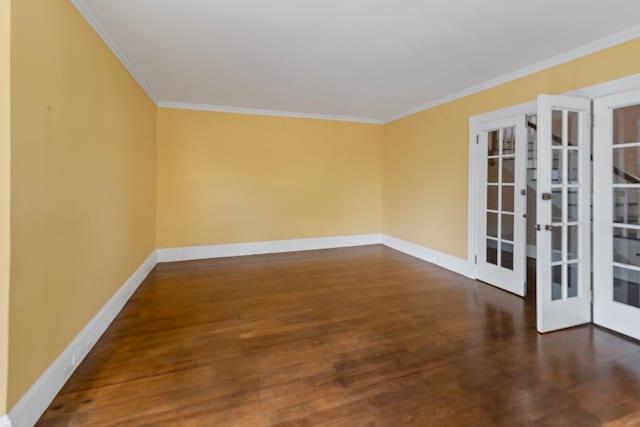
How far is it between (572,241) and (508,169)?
45.9 inches

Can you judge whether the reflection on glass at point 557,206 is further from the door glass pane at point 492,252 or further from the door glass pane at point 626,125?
the door glass pane at point 492,252

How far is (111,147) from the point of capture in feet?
8.91

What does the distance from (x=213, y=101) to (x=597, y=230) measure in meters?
4.98

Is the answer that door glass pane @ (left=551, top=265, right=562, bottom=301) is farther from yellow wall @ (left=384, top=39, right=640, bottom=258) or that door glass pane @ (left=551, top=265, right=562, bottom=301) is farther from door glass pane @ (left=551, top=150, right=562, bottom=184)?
yellow wall @ (left=384, top=39, right=640, bottom=258)

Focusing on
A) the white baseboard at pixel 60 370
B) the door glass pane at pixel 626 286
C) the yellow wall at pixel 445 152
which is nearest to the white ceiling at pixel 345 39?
the yellow wall at pixel 445 152

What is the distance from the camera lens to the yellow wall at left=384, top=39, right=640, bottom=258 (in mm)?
2715

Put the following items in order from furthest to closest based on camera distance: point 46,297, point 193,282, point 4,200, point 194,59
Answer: point 193,282
point 194,59
point 46,297
point 4,200

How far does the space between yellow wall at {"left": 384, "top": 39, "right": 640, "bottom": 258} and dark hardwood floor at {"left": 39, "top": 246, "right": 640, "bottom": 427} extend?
1.37m

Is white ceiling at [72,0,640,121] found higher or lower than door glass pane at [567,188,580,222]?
higher

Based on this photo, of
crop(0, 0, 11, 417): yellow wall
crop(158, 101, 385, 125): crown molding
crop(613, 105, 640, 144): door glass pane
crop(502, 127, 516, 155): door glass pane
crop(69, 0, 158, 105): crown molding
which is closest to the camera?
crop(0, 0, 11, 417): yellow wall

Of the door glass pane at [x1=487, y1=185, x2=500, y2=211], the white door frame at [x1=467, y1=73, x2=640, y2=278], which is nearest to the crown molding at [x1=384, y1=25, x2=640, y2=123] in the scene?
the white door frame at [x1=467, y1=73, x2=640, y2=278]

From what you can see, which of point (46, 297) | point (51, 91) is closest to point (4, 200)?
point (46, 297)

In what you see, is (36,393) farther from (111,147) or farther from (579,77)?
(579,77)

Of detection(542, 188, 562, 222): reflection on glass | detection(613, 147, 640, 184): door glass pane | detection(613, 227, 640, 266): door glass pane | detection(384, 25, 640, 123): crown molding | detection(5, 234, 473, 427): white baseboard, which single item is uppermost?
detection(384, 25, 640, 123): crown molding
